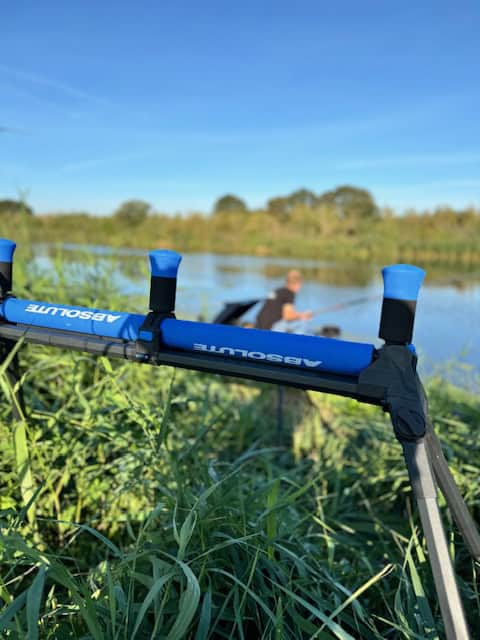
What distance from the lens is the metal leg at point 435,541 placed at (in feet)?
2.49

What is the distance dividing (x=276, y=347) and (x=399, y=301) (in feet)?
0.86

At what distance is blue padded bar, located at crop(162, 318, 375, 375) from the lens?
3.26ft

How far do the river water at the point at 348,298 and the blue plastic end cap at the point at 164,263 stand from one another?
2.07m

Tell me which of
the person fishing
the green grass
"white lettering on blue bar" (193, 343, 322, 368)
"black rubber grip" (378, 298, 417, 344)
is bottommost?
the green grass

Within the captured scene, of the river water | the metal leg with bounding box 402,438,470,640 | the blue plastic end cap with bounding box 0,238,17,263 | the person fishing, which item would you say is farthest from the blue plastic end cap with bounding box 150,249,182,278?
the person fishing

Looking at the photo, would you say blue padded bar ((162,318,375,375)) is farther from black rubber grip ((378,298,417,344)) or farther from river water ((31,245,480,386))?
river water ((31,245,480,386))

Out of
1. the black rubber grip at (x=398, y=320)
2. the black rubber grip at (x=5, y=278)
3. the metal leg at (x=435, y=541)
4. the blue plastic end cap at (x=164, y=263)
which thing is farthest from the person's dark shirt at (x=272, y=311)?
the metal leg at (x=435, y=541)

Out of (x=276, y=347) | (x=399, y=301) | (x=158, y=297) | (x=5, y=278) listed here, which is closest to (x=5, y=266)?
(x=5, y=278)

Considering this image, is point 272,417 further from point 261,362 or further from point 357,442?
point 261,362

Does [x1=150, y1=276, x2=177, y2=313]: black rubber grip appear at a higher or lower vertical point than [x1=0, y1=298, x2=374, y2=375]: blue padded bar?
higher

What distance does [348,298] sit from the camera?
1421cm

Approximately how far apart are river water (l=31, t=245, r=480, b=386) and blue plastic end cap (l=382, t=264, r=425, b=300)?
8.05 ft

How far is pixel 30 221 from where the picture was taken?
4.14 meters

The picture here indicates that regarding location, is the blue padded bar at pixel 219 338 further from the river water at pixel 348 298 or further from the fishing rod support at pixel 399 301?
the river water at pixel 348 298
